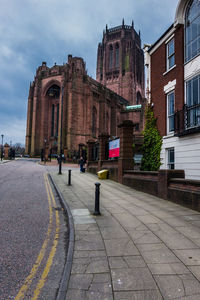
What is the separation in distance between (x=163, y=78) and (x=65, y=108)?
37768 mm

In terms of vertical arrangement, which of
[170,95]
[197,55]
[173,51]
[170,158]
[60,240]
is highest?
[173,51]

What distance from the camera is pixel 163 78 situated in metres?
11.8

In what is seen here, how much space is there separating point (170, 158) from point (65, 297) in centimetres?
1007

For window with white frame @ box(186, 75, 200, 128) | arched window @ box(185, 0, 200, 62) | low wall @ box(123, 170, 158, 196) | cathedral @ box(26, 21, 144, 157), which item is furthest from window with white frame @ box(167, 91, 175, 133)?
cathedral @ box(26, 21, 144, 157)

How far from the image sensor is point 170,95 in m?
11.3

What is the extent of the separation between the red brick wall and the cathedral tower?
63.8m

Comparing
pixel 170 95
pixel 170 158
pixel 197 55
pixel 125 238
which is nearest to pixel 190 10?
pixel 197 55

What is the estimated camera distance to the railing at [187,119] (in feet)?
29.9

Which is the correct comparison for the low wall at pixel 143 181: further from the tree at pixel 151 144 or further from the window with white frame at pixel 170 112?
the window with white frame at pixel 170 112

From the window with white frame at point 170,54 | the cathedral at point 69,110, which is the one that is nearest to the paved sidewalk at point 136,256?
the window with white frame at point 170,54

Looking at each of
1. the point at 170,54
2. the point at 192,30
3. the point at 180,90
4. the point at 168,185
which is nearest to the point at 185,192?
the point at 168,185

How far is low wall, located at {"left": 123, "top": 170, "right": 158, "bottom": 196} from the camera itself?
26.7 feet

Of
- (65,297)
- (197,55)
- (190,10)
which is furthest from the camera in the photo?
(190,10)

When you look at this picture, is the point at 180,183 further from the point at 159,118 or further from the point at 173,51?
the point at 173,51
